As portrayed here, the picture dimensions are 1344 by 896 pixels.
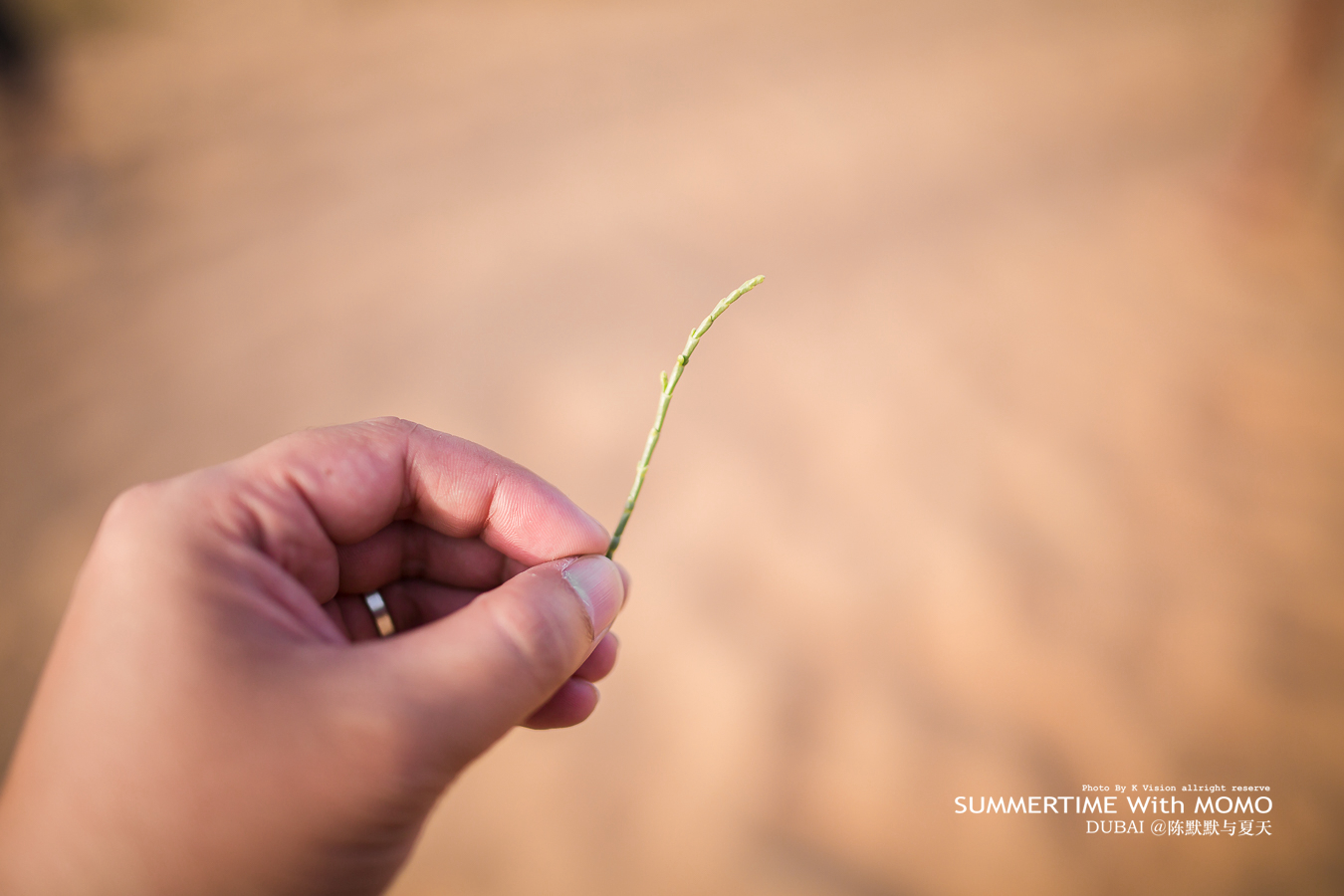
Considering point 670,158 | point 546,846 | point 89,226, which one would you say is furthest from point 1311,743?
point 89,226

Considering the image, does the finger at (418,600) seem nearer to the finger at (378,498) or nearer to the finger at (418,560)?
the finger at (418,560)

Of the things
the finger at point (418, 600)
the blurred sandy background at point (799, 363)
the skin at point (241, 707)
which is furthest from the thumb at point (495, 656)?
the blurred sandy background at point (799, 363)

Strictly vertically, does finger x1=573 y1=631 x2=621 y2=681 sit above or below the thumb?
below

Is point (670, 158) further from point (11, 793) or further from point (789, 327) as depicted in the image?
point (11, 793)

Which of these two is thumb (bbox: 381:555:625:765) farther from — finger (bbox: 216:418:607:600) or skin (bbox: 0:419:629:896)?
finger (bbox: 216:418:607:600)

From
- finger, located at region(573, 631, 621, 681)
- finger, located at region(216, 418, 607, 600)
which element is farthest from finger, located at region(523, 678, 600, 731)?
finger, located at region(216, 418, 607, 600)

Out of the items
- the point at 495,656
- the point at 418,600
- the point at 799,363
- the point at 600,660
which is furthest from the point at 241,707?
the point at 799,363
